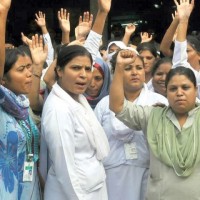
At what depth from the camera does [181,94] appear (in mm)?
3008

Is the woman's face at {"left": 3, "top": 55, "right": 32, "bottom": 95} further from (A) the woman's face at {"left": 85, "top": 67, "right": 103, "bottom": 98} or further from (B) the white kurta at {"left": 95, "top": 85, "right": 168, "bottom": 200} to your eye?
(A) the woman's face at {"left": 85, "top": 67, "right": 103, "bottom": 98}

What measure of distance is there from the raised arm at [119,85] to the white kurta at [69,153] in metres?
0.18

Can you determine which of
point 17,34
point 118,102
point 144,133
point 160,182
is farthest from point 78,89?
point 17,34

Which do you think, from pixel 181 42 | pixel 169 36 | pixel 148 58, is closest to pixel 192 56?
pixel 169 36

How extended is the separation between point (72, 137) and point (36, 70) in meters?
0.66

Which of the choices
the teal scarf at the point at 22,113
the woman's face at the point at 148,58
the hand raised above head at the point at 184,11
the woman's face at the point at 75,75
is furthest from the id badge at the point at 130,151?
the woman's face at the point at 148,58

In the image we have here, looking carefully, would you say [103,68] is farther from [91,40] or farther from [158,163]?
[158,163]

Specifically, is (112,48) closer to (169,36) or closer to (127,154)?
(169,36)

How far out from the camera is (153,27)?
10.0 m

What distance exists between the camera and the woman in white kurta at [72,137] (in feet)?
9.30

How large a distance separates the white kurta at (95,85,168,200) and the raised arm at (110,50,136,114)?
10.4 inches

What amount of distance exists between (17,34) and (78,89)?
668 cm

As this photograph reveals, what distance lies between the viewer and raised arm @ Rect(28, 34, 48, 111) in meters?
3.28

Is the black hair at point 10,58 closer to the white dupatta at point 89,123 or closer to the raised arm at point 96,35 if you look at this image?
the white dupatta at point 89,123
